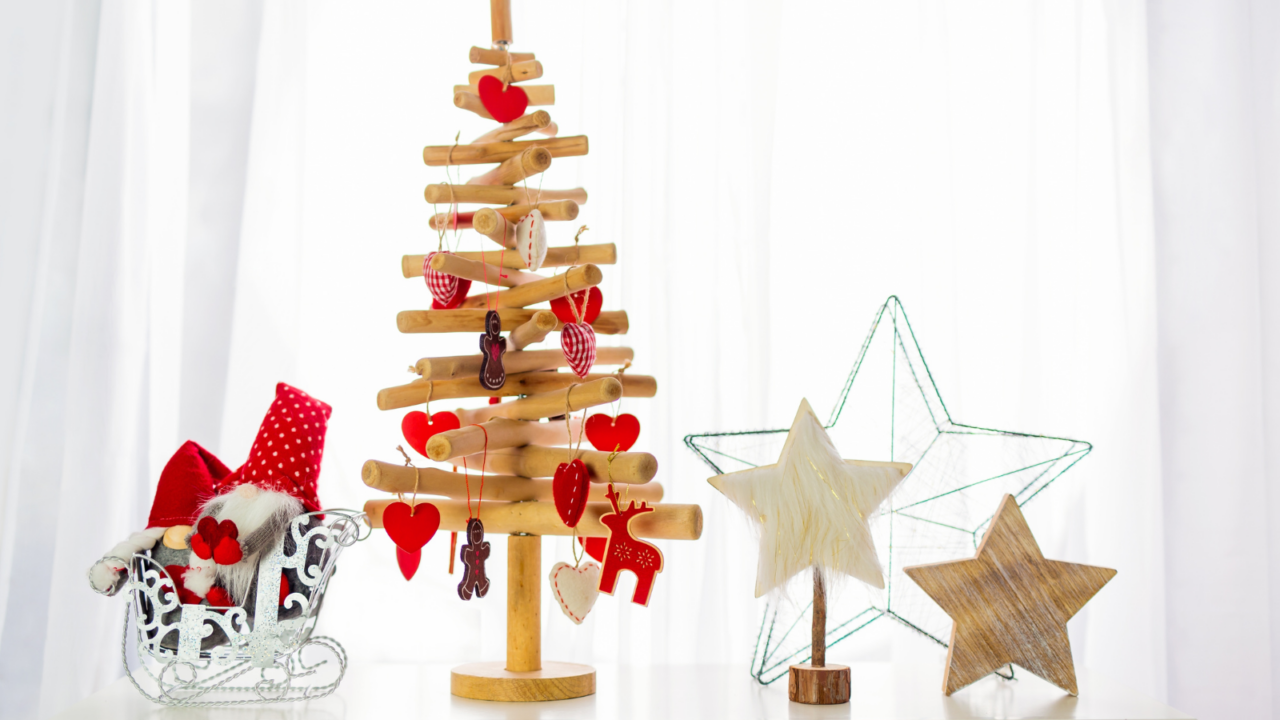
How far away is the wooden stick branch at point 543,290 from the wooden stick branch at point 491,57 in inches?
9.6

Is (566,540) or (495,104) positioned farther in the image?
(566,540)

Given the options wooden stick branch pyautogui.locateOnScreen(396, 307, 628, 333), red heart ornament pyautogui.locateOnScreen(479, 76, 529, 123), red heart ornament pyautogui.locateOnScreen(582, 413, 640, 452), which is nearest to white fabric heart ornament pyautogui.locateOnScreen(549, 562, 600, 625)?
red heart ornament pyautogui.locateOnScreen(582, 413, 640, 452)

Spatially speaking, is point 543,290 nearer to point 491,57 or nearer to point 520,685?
point 491,57

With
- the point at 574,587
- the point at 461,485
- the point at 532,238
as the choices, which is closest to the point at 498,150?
the point at 532,238

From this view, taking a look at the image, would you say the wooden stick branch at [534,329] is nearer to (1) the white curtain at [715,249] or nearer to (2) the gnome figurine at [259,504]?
(2) the gnome figurine at [259,504]

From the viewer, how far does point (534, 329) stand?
3.29 feet

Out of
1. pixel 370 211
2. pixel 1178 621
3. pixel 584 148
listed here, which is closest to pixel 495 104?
pixel 584 148

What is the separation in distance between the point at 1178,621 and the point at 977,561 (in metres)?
0.68

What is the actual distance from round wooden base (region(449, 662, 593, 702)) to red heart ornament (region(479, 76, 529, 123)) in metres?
0.58

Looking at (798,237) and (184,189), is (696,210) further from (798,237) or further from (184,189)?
(184,189)

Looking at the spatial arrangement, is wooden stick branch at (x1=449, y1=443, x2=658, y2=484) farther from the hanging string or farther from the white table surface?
the white table surface

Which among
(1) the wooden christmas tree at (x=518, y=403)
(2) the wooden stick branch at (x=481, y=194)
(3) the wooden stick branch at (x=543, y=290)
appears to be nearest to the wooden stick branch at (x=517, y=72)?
(1) the wooden christmas tree at (x=518, y=403)

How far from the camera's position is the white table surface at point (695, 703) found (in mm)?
962

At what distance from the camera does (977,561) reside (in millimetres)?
1008
